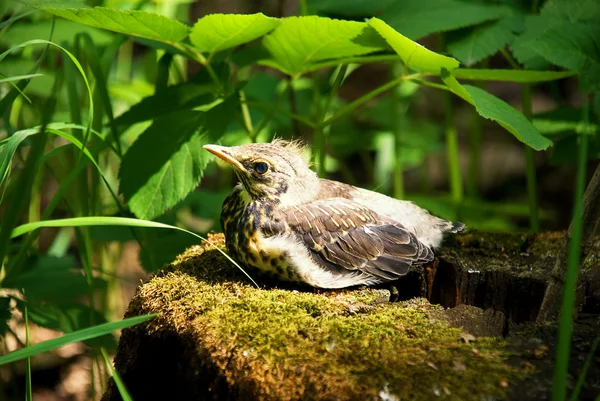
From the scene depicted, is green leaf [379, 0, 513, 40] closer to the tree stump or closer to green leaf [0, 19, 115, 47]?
the tree stump

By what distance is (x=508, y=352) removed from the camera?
1.94m

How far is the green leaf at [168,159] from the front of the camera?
115 inches

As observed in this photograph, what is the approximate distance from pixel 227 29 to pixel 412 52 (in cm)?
71

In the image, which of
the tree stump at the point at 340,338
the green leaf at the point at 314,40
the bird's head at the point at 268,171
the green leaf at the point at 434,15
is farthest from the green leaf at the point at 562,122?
the bird's head at the point at 268,171

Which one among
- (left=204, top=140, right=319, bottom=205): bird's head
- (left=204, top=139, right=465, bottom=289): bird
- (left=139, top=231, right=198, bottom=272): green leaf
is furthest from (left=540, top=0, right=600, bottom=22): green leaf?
(left=139, top=231, right=198, bottom=272): green leaf

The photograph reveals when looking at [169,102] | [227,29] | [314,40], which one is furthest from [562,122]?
[169,102]

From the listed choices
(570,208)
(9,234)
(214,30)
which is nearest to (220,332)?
(9,234)

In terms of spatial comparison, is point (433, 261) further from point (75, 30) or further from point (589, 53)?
point (75, 30)

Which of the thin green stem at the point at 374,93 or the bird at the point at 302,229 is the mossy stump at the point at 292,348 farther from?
A: the thin green stem at the point at 374,93

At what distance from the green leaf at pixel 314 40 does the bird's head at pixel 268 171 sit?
0.42 m

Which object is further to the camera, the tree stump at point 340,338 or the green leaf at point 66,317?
the green leaf at point 66,317

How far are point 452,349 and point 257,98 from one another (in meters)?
2.69

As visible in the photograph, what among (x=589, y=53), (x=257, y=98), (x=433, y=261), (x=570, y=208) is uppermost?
(x=589, y=53)

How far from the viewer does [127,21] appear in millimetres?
2693
